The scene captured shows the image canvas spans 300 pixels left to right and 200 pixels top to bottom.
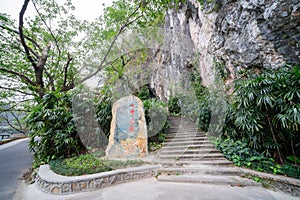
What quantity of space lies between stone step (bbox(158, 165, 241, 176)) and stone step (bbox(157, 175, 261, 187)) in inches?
3.8

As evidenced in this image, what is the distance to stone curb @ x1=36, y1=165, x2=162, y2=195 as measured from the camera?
238cm

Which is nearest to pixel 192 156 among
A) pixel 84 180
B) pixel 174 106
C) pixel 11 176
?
pixel 84 180

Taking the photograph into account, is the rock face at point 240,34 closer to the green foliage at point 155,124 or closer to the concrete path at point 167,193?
the green foliage at point 155,124

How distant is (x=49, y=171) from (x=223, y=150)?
394cm

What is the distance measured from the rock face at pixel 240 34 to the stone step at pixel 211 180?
2938mm

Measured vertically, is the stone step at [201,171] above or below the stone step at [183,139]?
below

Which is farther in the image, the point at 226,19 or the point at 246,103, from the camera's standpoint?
the point at 226,19

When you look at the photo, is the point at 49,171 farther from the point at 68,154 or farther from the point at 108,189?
the point at 108,189

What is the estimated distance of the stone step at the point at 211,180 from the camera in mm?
2336

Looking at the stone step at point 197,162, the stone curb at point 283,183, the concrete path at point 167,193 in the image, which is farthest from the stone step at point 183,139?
the concrete path at point 167,193

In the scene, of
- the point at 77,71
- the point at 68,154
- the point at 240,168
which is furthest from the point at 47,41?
the point at 240,168

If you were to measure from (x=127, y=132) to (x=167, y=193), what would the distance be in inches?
79.9

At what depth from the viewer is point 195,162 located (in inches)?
121

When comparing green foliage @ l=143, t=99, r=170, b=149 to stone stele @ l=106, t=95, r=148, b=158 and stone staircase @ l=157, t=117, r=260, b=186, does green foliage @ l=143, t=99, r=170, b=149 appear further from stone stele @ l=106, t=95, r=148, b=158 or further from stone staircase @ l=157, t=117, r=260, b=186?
stone stele @ l=106, t=95, r=148, b=158
